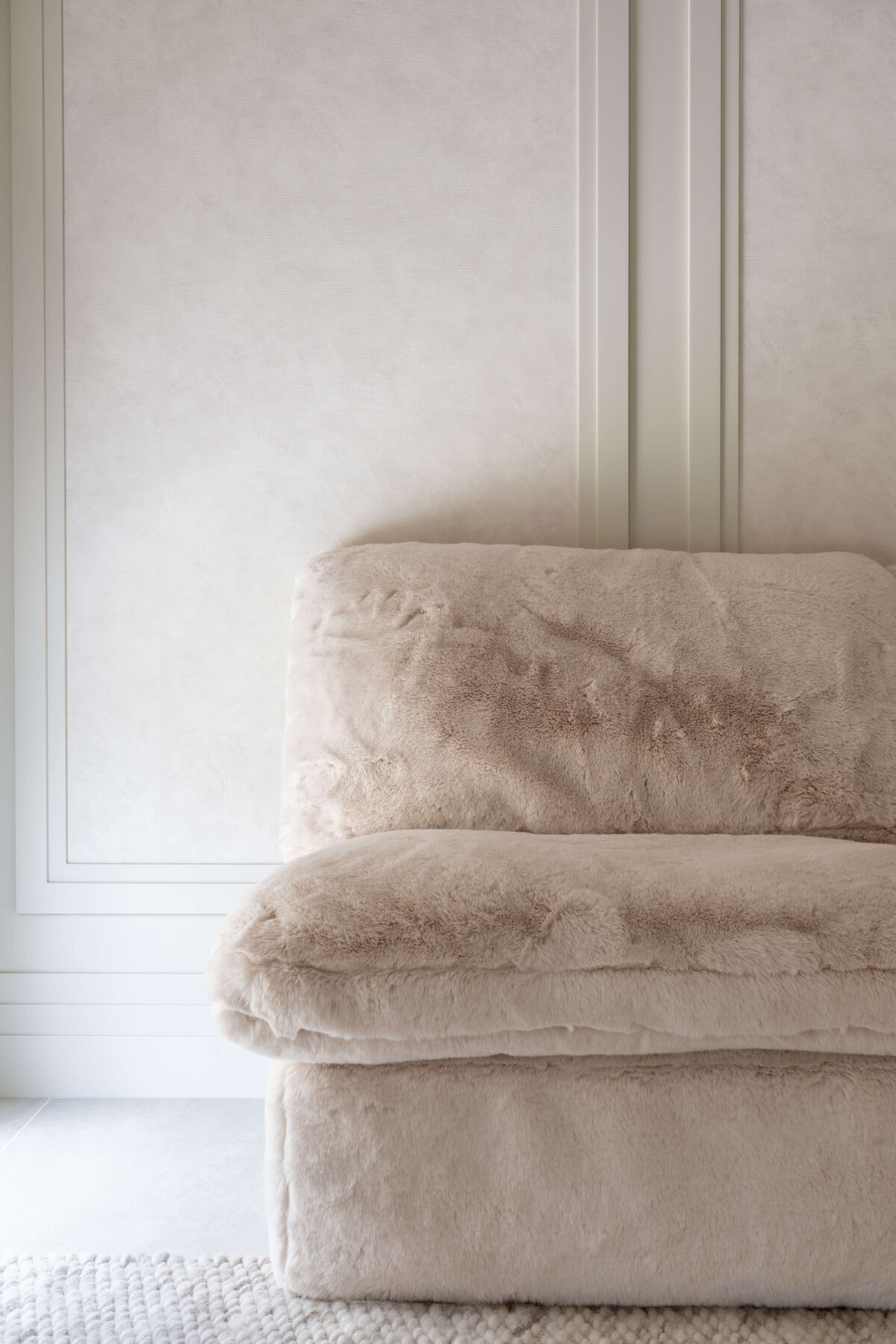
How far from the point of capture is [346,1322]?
33.8 inches

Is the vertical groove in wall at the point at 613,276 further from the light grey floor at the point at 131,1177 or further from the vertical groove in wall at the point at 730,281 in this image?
the light grey floor at the point at 131,1177

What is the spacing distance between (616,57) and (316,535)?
39.1 inches

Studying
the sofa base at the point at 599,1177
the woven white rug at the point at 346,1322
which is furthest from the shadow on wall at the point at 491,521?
the woven white rug at the point at 346,1322

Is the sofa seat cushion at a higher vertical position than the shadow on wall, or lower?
lower

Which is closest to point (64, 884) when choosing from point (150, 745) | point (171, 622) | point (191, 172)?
point (150, 745)

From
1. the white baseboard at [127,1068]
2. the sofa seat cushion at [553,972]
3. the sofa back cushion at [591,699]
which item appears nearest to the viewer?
the sofa seat cushion at [553,972]

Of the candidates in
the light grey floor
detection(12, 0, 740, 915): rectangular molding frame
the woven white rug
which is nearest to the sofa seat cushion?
the woven white rug

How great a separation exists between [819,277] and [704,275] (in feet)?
0.69

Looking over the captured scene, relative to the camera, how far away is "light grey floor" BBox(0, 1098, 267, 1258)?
1062 millimetres

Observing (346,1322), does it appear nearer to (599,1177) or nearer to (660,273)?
(599,1177)

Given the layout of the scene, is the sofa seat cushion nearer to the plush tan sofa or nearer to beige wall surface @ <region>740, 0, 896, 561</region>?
the plush tan sofa

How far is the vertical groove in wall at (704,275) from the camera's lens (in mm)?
1519

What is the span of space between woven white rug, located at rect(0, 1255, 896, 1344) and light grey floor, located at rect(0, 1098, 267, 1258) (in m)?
0.11

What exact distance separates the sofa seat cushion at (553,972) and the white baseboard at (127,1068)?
0.79 m
